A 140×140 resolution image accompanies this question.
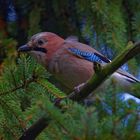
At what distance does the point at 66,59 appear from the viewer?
301 cm

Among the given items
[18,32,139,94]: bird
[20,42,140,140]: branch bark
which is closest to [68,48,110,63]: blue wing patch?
[18,32,139,94]: bird

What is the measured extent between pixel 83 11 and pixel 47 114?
235cm

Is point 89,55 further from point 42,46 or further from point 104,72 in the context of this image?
point 104,72

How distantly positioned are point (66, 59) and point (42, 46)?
0.52ft

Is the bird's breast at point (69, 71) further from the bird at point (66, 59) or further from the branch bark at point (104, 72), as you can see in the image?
the branch bark at point (104, 72)

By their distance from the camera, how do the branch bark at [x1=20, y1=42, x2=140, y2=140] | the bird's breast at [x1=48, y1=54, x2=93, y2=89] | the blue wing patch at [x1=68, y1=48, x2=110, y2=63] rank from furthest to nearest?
the blue wing patch at [x1=68, y1=48, x2=110, y2=63]
the bird's breast at [x1=48, y1=54, x2=93, y2=89]
the branch bark at [x1=20, y1=42, x2=140, y2=140]

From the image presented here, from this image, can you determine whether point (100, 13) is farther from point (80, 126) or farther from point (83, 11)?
point (80, 126)

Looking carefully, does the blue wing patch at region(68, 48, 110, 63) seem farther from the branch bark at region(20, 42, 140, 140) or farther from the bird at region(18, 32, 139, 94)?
the branch bark at region(20, 42, 140, 140)

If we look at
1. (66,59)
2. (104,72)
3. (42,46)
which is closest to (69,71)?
(66,59)

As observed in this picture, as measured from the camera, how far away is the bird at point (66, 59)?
9.60 feet

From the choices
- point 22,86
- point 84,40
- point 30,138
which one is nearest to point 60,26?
point 84,40

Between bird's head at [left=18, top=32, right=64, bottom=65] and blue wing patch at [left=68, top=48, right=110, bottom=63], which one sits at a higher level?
bird's head at [left=18, top=32, right=64, bottom=65]

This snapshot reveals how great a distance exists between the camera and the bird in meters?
2.93

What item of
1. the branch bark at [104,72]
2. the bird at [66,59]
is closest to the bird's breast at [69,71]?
the bird at [66,59]
